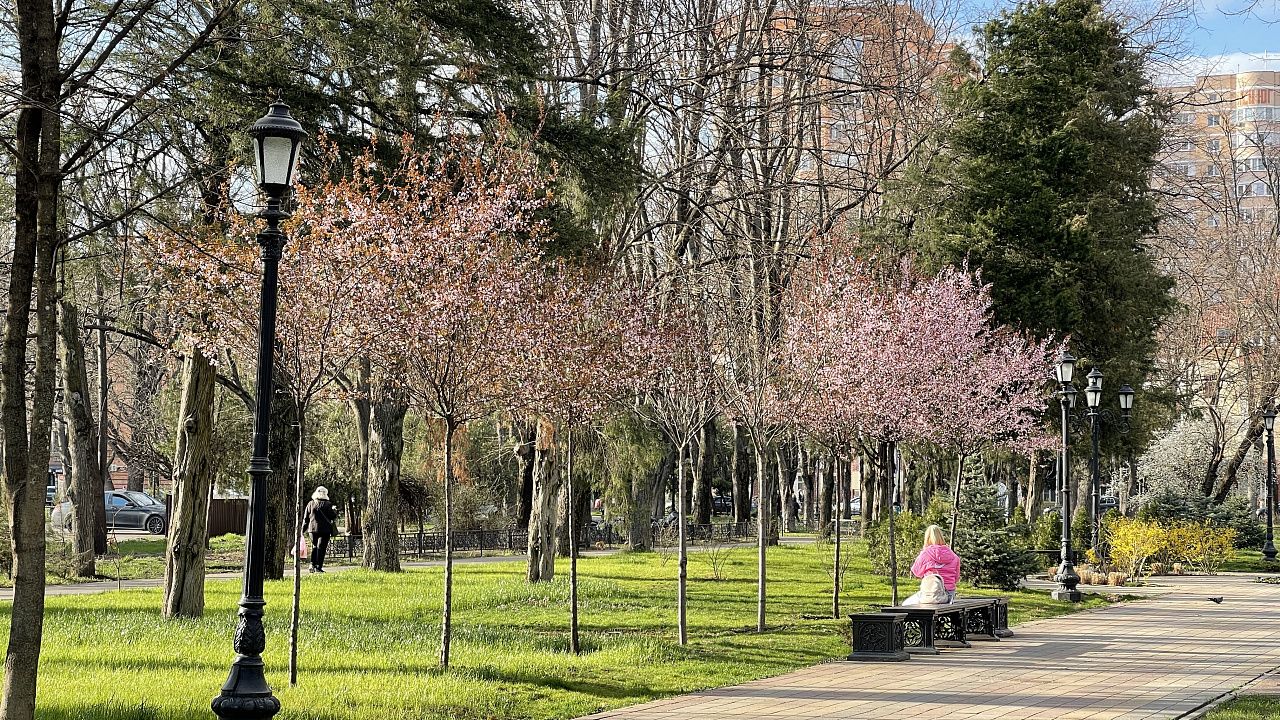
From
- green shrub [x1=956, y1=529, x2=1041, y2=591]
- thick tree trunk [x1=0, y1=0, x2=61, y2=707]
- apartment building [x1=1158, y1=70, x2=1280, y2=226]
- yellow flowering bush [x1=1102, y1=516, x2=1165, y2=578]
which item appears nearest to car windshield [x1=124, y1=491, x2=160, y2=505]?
green shrub [x1=956, y1=529, x2=1041, y2=591]

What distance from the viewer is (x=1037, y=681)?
1345cm

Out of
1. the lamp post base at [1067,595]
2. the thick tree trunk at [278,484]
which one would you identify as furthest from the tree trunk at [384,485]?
the lamp post base at [1067,595]

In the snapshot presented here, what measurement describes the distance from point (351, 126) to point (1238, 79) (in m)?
127

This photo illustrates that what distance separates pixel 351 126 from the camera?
17.3 meters

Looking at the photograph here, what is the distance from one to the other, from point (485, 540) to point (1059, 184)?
777 inches

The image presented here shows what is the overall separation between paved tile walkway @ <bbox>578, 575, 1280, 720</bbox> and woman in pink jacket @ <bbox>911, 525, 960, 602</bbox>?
924 mm

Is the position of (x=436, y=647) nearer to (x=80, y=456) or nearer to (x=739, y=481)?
(x=80, y=456)

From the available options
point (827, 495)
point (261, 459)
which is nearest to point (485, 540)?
point (827, 495)

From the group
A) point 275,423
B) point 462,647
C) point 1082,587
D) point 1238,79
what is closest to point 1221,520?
point 1082,587

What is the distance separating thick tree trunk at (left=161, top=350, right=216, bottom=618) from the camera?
57.0 ft

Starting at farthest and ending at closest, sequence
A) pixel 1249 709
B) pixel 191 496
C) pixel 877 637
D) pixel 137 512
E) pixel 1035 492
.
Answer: pixel 137 512, pixel 1035 492, pixel 191 496, pixel 877 637, pixel 1249 709

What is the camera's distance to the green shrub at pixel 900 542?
87.1ft

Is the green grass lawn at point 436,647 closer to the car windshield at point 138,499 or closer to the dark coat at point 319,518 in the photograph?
the dark coat at point 319,518

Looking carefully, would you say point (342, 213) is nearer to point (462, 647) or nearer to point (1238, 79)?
point (462, 647)
